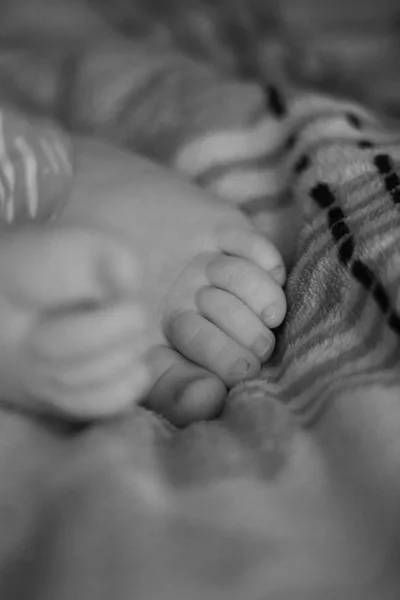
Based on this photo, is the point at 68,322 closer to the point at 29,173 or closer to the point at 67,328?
the point at 67,328

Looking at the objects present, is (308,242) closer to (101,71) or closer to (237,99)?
(237,99)

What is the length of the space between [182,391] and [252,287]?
0.31 ft

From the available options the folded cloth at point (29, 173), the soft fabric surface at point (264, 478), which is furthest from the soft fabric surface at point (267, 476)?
the folded cloth at point (29, 173)

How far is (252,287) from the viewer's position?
1.58 feet

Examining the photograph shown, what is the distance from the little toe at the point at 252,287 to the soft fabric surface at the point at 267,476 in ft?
0.04

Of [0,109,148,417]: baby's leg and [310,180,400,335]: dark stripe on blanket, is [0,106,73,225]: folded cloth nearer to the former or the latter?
[0,109,148,417]: baby's leg

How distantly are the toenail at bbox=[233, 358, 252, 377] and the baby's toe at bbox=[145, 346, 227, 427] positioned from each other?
1 cm

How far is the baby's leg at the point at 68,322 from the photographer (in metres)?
0.43

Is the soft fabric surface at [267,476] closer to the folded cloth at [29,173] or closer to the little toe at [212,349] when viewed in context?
the little toe at [212,349]

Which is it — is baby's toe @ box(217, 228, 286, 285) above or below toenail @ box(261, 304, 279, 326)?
above

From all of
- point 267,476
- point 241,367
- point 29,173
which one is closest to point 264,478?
point 267,476

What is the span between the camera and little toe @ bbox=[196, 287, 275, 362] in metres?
0.47

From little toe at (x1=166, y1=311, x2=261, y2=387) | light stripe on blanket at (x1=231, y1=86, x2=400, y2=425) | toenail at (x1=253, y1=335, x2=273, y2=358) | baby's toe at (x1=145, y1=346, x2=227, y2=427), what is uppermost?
light stripe on blanket at (x1=231, y1=86, x2=400, y2=425)

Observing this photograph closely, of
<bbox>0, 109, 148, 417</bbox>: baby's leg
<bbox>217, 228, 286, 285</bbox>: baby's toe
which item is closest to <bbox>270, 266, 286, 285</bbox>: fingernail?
<bbox>217, 228, 286, 285</bbox>: baby's toe
